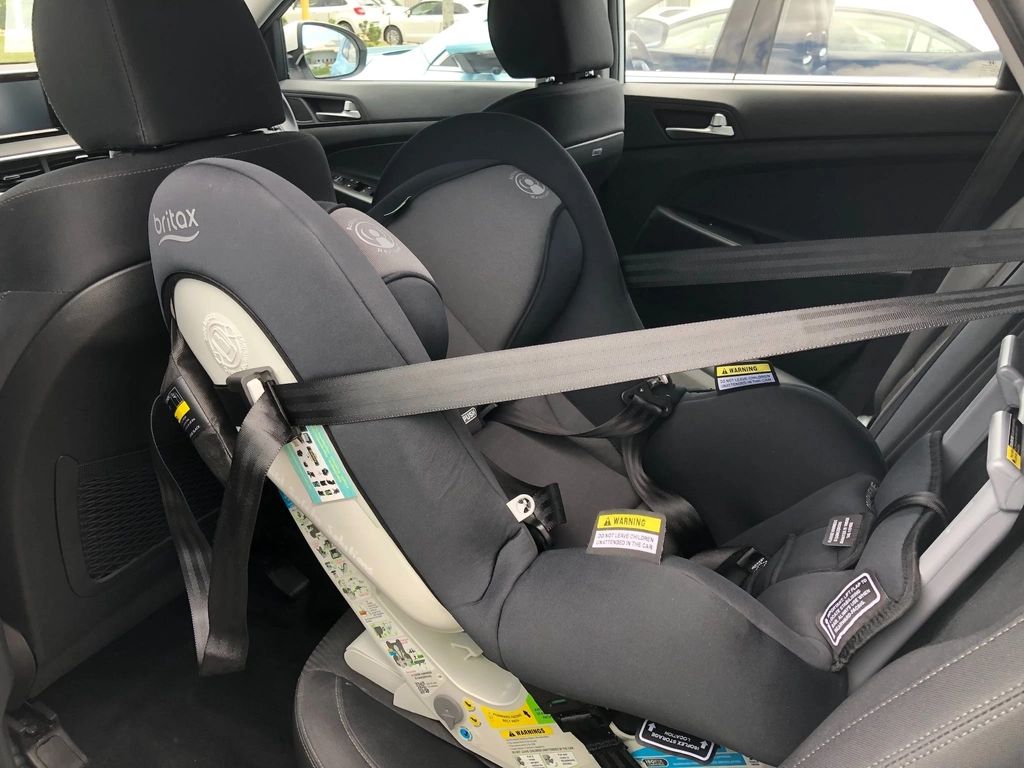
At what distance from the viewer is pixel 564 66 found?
1.99 m

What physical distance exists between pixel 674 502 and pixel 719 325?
1.45 feet

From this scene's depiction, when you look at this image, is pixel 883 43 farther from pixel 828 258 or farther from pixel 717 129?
pixel 828 258

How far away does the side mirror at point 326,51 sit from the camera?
8.02ft

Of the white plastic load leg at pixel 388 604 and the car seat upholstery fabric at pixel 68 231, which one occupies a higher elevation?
the car seat upholstery fabric at pixel 68 231

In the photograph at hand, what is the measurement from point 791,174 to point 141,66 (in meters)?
1.53

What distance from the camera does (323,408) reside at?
85 cm

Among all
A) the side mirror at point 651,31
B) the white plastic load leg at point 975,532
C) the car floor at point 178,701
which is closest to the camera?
the white plastic load leg at point 975,532

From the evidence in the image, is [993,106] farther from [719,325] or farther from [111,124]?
[111,124]

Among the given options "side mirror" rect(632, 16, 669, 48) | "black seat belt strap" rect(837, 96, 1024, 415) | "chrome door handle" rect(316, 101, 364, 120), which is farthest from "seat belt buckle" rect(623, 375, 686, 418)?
"chrome door handle" rect(316, 101, 364, 120)

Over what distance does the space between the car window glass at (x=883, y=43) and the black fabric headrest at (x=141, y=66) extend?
4.63 ft

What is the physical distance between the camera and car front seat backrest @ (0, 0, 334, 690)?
1.01 metres

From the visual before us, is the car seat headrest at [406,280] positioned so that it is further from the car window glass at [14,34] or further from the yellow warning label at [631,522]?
the car window glass at [14,34]

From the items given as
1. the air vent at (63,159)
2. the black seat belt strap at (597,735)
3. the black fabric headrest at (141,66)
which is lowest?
the black seat belt strap at (597,735)

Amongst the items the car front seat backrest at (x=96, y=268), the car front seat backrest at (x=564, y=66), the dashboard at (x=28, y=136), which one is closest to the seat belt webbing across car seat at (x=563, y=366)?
the car front seat backrest at (x=96, y=268)
